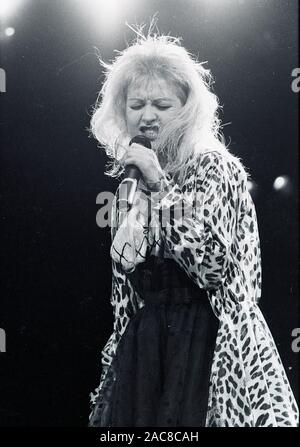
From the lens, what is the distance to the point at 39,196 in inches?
87.2

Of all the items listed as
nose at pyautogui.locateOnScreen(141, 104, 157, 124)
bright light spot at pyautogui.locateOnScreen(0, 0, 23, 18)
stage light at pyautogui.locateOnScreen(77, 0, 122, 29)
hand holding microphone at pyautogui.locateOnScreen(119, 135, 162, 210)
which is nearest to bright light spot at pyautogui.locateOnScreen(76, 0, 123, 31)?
stage light at pyautogui.locateOnScreen(77, 0, 122, 29)

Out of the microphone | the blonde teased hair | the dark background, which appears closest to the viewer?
the microphone

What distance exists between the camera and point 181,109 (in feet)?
6.32

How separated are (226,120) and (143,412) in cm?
106

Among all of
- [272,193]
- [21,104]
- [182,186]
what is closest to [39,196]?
[21,104]

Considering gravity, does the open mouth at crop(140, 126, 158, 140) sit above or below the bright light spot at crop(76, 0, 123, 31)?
below

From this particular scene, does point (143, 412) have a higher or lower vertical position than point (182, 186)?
lower

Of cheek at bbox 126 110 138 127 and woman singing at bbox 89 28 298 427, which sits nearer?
woman singing at bbox 89 28 298 427

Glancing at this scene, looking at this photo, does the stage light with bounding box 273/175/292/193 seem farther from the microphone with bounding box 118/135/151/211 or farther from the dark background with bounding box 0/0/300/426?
the microphone with bounding box 118/135/151/211

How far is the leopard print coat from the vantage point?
5.34 feet

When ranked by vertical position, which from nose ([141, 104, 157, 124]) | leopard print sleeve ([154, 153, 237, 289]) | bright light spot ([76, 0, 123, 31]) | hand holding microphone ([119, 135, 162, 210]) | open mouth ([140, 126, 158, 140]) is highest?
bright light spot ([76, 0, 123, 31])

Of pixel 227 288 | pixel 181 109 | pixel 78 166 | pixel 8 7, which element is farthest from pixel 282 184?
pixel 8 7
